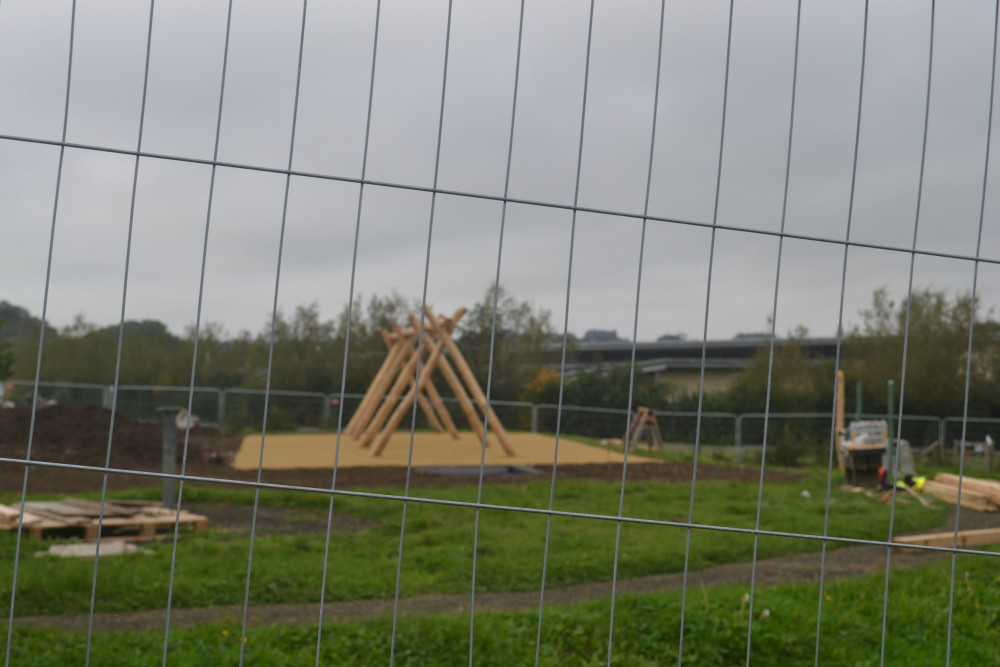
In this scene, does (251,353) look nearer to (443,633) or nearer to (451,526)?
(451,526)

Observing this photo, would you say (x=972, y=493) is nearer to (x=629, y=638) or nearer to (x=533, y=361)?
(x=629, y=638)

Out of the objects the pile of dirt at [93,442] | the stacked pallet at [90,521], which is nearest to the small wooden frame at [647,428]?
the pile of dirt at [93,442]

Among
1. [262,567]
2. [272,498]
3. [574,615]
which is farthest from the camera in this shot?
[272,498]

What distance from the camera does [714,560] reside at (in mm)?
6375

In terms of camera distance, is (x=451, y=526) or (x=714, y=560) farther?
(x=451, y=526)

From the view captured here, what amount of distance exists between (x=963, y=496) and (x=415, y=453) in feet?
23.1

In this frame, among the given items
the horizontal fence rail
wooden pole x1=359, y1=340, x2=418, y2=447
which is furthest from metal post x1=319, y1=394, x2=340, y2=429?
wooden pole x1=359, y1=340, x2=418, y2=447

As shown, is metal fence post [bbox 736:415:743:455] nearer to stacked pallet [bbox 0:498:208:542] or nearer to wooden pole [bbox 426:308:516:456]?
wooden pole [bbox 426:308:516:456]

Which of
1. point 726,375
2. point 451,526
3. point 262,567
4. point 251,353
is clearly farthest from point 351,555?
point 726,375

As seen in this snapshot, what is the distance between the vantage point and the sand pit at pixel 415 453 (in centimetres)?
1129

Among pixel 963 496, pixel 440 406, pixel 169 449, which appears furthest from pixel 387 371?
pixel 963 496

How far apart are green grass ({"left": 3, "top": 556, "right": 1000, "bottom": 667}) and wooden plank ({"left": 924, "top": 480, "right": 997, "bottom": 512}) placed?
4.95 meters

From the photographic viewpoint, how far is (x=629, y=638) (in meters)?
4.19

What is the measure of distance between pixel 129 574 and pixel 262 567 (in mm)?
779
